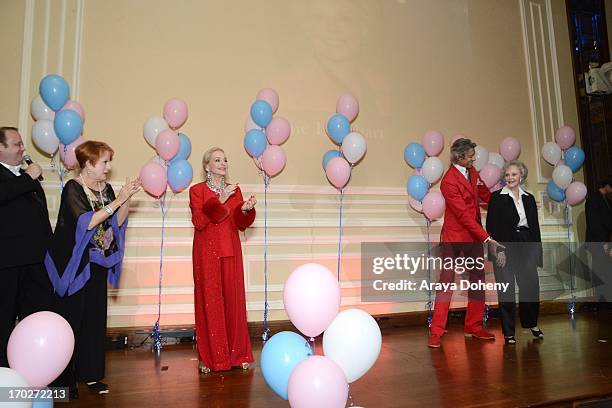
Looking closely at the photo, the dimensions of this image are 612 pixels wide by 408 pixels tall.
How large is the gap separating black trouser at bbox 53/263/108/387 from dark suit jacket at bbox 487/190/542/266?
9.57 ft

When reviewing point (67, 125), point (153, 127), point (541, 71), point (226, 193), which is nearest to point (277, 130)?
point (153, 127)

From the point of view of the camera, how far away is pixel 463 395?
7.67 feet

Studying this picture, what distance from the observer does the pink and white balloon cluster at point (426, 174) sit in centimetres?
429

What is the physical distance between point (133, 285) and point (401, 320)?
2551 millimetres

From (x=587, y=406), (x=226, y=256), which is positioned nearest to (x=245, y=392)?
(x=226, y=256)

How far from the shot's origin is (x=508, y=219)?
373 centimetres

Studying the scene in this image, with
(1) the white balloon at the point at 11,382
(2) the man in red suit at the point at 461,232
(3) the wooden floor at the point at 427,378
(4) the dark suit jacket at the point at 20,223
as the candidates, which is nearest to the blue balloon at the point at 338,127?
(2) the man in red suit at the point at 461,232

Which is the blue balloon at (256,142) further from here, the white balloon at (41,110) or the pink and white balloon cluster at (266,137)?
the white balloon at (41,110)

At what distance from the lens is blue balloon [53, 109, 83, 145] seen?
3.38 meters

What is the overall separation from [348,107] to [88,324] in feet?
9.54

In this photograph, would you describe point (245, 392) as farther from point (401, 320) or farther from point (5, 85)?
point (5, 85)

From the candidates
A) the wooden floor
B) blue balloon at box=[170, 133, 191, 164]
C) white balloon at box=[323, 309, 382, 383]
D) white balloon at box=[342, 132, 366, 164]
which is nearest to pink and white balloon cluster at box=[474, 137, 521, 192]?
white balloon at box=[342, 132, 366, 164]

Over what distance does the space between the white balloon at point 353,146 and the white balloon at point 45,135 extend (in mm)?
2349

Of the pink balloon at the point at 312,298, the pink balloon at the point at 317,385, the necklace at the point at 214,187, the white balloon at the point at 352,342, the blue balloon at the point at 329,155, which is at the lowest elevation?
the pink balloon at the point at 317,385
